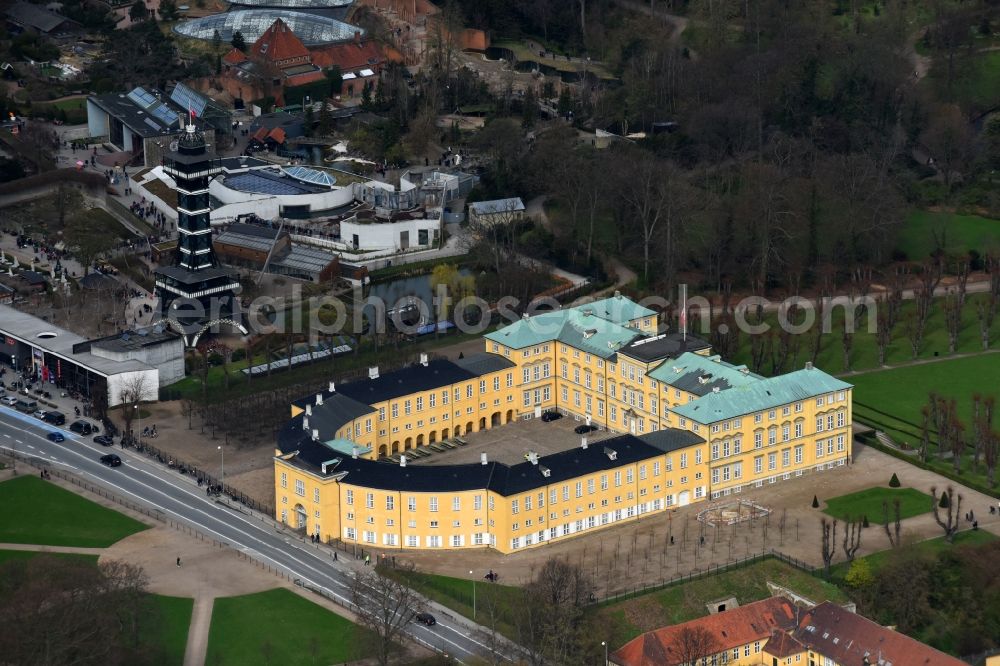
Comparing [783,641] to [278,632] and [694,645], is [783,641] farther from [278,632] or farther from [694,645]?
[278,632]

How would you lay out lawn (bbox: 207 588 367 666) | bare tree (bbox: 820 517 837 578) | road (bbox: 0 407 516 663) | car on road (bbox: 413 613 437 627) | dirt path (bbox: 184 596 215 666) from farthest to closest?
bare tree (bbox: 820 517 837 578)
car on road (bbox: 413 613 437 627)
road (bbox: 0 407 516 663)
lawn (bbox: 207 588 367 666)
dirt path (bbox: 184 596 215 666)

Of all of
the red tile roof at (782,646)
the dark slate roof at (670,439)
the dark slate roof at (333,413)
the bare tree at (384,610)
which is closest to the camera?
the red tile roof at (782,646)

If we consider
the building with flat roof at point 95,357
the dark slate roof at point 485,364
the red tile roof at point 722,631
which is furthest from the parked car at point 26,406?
the red tile roof at point 722,631

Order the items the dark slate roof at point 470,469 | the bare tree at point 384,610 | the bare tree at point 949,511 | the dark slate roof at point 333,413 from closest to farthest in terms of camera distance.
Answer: the bare tree at point 384,610, the dark slate roof at point 470,469, the bare tree at point 949,511, the dark slate roof at point 333,413

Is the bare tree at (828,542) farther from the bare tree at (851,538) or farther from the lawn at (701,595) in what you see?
the lawn at (701,595)

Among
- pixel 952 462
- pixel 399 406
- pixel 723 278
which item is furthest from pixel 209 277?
pixel 952 462

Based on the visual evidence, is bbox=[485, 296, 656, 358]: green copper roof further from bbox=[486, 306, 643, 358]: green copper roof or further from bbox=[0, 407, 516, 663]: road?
bbox=[0, 407, 516, 663]: road

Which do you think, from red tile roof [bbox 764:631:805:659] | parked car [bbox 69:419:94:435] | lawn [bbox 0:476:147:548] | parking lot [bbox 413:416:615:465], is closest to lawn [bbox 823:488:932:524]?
parking lot [bbox 413:416:615:465]
